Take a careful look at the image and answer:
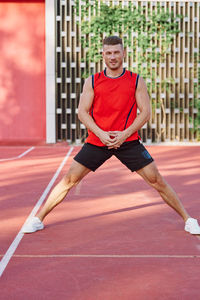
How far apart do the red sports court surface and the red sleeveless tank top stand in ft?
3.22

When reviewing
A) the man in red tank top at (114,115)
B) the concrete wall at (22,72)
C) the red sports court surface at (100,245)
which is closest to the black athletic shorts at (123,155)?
the man in red tank top at (114,115)

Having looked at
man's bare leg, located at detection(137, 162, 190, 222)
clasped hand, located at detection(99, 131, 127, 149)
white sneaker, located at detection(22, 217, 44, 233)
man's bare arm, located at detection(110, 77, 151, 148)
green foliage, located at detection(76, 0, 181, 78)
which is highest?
green foliage, located at detection(76, 0, 181, 78)

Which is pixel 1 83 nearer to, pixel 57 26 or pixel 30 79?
pixel 30 79

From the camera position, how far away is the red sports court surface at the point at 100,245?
11.9 ft

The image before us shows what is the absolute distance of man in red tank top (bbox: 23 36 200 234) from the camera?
471 centimetres

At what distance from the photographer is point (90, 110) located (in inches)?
193

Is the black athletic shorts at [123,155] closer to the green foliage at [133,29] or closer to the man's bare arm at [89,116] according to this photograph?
the man's bare arm at [89,116]

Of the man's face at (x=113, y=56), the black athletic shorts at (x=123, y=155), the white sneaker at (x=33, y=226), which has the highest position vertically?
the man's face at (x=113, y=56)

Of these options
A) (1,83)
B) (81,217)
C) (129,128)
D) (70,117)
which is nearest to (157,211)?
(81,217)

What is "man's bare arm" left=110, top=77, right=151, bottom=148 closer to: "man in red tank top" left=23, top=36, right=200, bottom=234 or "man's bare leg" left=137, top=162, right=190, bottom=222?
"man in red tank top" left=23, top=36, right=200, bottom=234

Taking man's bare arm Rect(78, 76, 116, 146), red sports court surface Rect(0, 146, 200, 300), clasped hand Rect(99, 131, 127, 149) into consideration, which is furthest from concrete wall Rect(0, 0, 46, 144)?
clasped hand Rect(99, 131, 127, 149)

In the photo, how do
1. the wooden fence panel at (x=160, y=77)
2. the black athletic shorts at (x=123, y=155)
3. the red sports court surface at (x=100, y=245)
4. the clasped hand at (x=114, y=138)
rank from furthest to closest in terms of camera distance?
the wooden fence panel at (x=160, y=77)
the black athletic shorts at (x=123, y=155)
the clasped hand at (x=114, y=138)
the red sports court surface at (x=100, y=245)

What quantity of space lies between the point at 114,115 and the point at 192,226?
1.27 meters

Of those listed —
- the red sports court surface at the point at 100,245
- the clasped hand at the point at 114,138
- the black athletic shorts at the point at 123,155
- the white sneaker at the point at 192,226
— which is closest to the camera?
the red sports court surface at the point at 100,245
